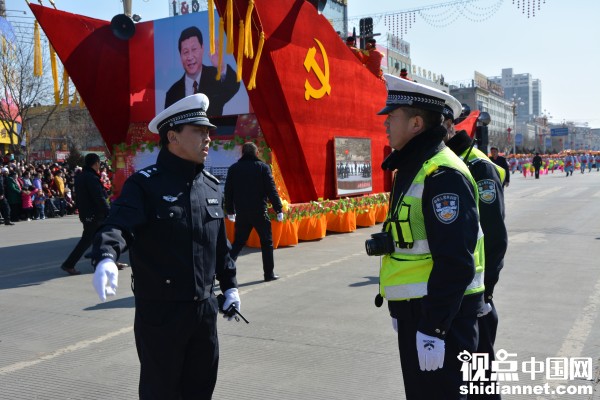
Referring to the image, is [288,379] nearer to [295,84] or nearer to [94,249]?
[94,249]

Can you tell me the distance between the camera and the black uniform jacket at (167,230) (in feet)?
9.34

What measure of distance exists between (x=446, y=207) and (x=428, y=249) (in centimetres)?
21

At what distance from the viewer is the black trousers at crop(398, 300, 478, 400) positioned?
246 cm

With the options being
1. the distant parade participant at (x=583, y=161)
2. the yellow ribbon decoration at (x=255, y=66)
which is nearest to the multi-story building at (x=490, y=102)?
the distant parade participant at (x=583, y=161)

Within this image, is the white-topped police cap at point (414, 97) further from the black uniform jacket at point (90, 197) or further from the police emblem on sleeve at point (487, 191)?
the black uniform jacket at point (90, 197)

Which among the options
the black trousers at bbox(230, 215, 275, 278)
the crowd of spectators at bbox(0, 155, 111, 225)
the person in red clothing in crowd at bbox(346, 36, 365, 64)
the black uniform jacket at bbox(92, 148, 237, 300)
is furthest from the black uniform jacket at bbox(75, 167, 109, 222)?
the crowd of spectators at bbox(0, 155, 111, 225)

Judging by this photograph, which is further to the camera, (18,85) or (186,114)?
(18,85)

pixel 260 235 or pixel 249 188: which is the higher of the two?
pixel 249 188

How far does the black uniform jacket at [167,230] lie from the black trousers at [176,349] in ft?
0.24

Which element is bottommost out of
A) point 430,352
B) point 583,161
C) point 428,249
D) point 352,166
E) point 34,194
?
point 430,352

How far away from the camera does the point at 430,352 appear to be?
2348mm

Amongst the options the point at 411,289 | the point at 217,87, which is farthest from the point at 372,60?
the point at 411,289

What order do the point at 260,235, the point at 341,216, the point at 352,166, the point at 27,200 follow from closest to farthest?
the point at 260,235 < the point at 341,216 < the point at 352,166 < the point at 27,200

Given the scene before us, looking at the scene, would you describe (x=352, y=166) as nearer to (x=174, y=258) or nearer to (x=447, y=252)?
(x=174, y=258)
